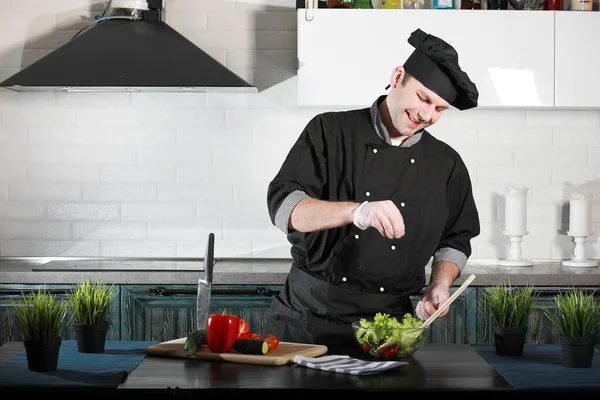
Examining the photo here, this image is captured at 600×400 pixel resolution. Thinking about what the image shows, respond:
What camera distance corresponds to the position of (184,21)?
190 inches

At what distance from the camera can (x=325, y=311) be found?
3.04m

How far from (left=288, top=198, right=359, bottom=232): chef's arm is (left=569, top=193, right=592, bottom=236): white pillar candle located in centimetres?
231

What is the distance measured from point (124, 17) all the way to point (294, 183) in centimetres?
196

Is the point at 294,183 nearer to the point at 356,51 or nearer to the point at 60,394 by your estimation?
the point at 60,394

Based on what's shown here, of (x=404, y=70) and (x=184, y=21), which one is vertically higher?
(x=184, y=21)

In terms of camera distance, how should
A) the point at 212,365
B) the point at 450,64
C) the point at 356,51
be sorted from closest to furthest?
1. the point at 212,365
2. the point at 450,64
3. the point at 356,51

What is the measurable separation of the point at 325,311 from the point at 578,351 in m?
0.88

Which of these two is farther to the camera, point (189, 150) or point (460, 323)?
point (189, 150)

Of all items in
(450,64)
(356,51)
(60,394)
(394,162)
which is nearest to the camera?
(60,394)

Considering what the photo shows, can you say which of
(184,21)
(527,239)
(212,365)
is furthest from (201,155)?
(212,365)

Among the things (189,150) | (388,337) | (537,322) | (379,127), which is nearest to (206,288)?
(388,337)

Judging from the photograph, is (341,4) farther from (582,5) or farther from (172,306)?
(172,306)

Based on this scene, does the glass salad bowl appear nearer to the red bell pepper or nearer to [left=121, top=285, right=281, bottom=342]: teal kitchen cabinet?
the red bell pepper

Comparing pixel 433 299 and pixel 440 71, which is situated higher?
pixel 440 71
